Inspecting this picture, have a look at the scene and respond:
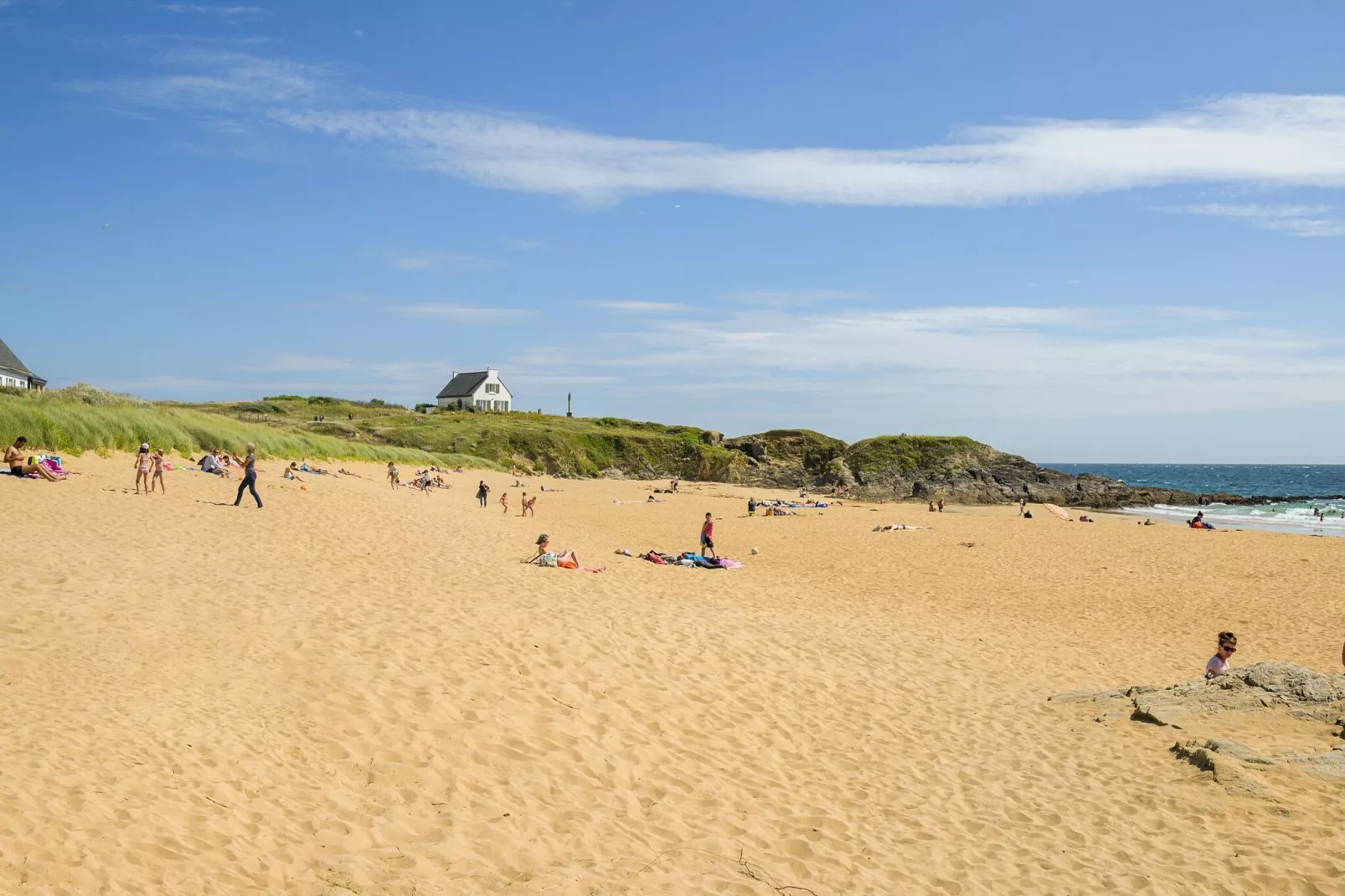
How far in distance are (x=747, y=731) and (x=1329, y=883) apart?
4.86m

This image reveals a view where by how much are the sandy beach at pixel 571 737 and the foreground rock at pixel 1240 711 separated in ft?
0.60

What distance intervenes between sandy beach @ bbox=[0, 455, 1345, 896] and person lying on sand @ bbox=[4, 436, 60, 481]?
13.2ft

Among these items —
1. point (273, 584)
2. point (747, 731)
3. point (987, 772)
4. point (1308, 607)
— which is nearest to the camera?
point (987, 772)

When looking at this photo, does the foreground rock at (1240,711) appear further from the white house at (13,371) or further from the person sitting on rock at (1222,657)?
the white house at (13,371)

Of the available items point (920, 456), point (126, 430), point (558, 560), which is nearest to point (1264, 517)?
point (920, 456)

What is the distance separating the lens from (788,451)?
7744cm

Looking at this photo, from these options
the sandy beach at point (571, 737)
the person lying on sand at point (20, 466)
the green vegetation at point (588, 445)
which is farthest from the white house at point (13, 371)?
the sandy beach at point (571, 737)

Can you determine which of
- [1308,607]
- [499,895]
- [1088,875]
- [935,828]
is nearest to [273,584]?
[499,895]

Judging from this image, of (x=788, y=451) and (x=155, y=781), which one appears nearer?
(x=155, y=781)

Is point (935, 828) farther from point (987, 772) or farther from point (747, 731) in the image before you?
point (747, 731)

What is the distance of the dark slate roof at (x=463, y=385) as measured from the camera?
285 feet

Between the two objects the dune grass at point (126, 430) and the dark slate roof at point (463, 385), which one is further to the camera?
the dark slate roof at point (463, 385)

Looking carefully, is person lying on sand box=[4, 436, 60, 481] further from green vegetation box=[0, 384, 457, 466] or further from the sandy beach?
the sandy beach

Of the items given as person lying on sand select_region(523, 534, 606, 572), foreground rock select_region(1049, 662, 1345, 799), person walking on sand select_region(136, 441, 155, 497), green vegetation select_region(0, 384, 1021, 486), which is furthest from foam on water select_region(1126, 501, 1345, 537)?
person walking on sand select_region(136, 441, 155, 497)
